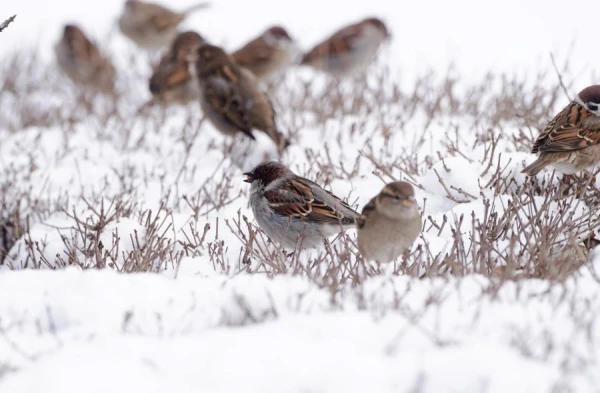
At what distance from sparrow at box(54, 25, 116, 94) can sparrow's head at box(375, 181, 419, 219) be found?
8108 mm

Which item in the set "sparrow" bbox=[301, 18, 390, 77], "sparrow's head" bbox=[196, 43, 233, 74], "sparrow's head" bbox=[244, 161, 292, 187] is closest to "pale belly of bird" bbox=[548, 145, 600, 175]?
"sparrow's head" bbox=[244, 161, 292, 187]

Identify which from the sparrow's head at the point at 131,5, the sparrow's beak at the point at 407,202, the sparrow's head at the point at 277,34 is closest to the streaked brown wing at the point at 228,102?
the sparrow's head at the point at 277,34

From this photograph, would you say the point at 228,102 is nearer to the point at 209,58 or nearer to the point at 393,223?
the point at 209,58

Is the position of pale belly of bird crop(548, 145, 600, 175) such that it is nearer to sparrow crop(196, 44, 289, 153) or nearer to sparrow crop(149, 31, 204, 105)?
sparrow crop(196, 44, 289, 153)

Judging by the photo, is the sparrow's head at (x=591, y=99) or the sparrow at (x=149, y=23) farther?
the sparrow at (x=149, y=23)

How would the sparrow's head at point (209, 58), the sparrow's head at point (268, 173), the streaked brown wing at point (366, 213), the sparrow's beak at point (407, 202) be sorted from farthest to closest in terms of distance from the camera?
the sparrow's head at point (209, 58)
the sparrow's head at point (268, 173)
the streaked brown wing at point (366, 213)
the sparrow's beak at point (407, 202)

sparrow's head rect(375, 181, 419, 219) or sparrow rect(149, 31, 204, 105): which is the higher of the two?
sparrow rect(149, 31, 204, 105)

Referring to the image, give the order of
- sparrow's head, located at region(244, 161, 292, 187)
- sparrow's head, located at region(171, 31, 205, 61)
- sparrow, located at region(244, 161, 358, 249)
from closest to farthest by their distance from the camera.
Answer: sparrow, located at region(244, 161, 358, 249) < sparrow's head, located at region(244, 161, 292, 187) < sparrow's head, located at region(171, 31, 205, 61)

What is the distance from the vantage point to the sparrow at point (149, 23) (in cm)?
1277

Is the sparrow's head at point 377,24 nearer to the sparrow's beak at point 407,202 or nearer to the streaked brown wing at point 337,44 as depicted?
the streaked brown wing at point 337,44

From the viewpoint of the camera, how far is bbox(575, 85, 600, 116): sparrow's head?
5.31 m

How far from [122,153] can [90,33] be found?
6.27 meters

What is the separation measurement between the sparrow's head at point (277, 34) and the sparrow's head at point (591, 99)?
20.8 feet

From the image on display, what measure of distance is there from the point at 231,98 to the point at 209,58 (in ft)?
2.39
